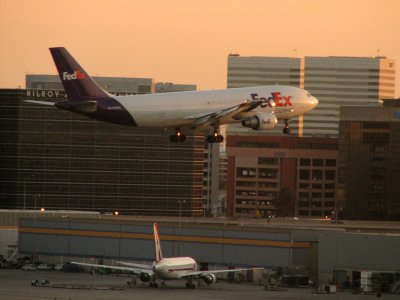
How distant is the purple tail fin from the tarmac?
1920 centimetres

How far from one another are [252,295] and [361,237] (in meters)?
17.5

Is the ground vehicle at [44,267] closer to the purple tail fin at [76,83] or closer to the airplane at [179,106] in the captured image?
the airplane at [179,106]

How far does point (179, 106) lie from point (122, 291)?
22145 mm

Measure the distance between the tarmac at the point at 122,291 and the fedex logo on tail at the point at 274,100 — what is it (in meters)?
19.0

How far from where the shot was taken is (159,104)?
170250 millimetres

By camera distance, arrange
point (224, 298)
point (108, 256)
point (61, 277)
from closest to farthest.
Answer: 1. point (224, 298)
2. point (61, 277)
3. point (108, 256)

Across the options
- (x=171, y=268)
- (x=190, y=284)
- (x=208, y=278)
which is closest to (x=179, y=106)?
(x=171, y=268)

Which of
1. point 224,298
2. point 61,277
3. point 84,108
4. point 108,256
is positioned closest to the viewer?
point 224,298

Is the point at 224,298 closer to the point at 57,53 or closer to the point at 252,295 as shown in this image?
the point at 252,295

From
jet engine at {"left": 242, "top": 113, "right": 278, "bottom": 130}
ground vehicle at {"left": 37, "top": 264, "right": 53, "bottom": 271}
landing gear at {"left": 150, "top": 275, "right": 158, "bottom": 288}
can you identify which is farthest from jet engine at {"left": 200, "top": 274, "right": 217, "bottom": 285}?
ground vehicle at {"left": 37, "top": 264, "right": 53, "bottom": 271}

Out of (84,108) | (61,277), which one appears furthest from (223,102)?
(61,277)

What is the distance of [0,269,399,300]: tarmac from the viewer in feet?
500

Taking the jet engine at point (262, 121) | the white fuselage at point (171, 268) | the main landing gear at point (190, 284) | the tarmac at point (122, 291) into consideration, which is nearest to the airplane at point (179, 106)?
the jet engine at point (262, 121)

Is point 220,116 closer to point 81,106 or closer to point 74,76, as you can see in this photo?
point 81,106
